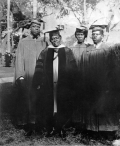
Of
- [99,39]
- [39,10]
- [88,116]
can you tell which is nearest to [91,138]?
[88,116]

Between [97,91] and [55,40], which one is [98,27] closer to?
[55,40]

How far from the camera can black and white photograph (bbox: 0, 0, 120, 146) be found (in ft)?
12.3

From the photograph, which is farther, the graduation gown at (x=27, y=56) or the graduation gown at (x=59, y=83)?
the graduation gown at (x=27, y=56)

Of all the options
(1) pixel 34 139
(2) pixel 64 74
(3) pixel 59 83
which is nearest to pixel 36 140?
(1) pixel 34 139

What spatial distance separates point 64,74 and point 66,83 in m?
0.19

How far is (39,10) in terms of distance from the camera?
4.55m

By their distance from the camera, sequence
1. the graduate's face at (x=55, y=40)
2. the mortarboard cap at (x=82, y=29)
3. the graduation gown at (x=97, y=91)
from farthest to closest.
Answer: the mortarboard cap at (x=82, y=29) → the graduate's face at (x=55, y=40) → the graduation gown at (x=97, y=91)

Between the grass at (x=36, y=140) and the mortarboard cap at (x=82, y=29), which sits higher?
the mortarboard cap at (x=82, y=29)

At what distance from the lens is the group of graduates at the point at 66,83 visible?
3.73m

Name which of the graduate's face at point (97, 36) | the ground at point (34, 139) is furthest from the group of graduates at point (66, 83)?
the ground at point (34, 139)

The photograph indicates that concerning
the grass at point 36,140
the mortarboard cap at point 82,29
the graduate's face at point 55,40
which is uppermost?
the mortarboard cap at point 82,29

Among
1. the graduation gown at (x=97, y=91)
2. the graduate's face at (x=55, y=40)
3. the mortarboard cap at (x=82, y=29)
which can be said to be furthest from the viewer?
the mortarboard cap at (x=82, y=29)

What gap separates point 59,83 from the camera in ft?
13.0

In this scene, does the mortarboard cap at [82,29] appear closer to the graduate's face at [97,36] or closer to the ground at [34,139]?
the graduate's face at [97,36]
